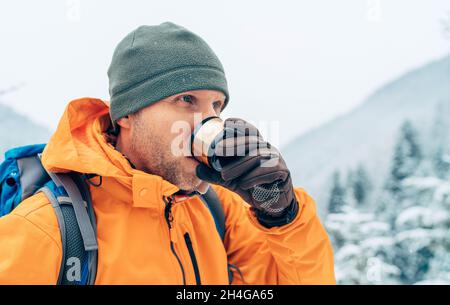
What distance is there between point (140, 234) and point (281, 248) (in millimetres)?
958

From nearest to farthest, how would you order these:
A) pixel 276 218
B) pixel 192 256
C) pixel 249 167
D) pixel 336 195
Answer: pixel 249 167 < pixel 192 256 < pixel 276 218 < pixel 336 195

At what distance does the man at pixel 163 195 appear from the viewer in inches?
81.4

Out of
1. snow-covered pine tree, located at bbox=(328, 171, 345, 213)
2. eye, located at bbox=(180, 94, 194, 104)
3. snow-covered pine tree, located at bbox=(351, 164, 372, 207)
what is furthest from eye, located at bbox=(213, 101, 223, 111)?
snow-covered pine tree, located at bbox=(351, 164, 372, 207)

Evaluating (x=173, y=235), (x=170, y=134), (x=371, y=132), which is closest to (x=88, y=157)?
(x=170, y=134)

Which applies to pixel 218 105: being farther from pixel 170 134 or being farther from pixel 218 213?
pixel 218 213

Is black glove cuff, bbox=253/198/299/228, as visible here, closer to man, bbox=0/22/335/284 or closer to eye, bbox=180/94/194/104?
man, bbox=0/22/335/284

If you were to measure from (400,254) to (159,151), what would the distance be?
49.7 feet

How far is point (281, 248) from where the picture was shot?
104 inches

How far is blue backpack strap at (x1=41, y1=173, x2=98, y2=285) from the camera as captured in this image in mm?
1912

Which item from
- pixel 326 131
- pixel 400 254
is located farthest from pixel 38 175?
pixel 326 131

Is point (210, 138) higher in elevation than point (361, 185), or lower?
higher

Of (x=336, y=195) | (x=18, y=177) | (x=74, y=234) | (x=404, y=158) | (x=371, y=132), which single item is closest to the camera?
(x=74, y=234)

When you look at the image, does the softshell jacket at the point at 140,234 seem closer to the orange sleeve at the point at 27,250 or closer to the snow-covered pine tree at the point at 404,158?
the orange sleeve at the point at 27,250

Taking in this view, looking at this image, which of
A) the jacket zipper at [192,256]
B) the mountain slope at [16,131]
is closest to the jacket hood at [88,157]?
the jacket zipper at [192,256]
